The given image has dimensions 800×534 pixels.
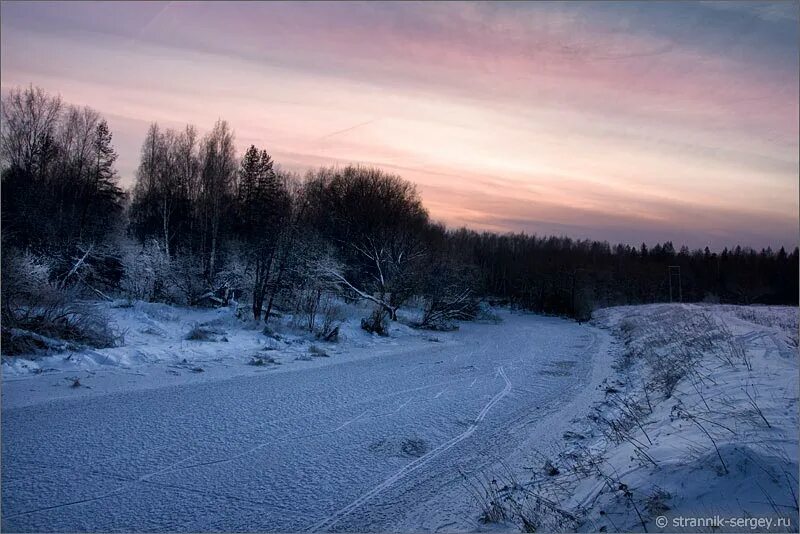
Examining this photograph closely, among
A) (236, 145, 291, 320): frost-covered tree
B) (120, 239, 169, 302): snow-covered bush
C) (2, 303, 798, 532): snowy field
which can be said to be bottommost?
(120, 239, 169, 302): snow-covered bush

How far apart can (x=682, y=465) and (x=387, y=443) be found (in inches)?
161

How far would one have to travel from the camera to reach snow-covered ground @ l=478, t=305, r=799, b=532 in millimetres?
4266

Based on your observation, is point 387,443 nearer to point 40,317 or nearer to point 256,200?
point 40,317

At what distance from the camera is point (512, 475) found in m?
6.57

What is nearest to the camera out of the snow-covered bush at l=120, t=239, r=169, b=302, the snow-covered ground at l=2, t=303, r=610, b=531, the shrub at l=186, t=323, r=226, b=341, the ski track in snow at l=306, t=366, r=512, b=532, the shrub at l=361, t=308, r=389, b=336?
the ski track in snow at l=306, t=366, r=512, b=532

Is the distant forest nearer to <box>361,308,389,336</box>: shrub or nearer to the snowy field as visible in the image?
<box>361,308,389,336</box>: shrub

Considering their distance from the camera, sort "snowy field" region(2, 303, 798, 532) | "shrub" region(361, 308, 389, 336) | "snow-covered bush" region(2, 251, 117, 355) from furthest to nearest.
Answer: "shrub" region(361, 308, 389, 336) → "snow-covered bush" region(2, 251, 117, 355) → "snowy field" region(2, 303, 798, 532)

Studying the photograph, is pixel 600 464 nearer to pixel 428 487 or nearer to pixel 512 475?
pixel 512 475

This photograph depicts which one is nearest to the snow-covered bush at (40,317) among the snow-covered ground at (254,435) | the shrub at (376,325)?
the snow-covered ground at (254,435)

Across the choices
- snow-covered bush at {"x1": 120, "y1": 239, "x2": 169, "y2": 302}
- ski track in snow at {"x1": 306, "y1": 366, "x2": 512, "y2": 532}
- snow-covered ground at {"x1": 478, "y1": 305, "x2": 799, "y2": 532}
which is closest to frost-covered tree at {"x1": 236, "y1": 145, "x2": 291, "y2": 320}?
snow-covered bush at {"x1": 120, "y1": 239, "x2": 169, "y2": 302}

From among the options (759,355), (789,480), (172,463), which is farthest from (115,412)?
(759,355)

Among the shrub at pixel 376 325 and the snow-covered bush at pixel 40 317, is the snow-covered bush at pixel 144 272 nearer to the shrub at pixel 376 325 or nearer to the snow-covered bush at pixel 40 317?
the shrub at pixel 376 325

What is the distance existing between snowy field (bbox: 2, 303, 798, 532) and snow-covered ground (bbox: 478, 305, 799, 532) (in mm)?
23

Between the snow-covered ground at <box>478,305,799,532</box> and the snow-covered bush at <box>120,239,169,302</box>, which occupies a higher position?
the snow-covered ground at <box>478,305,799,532</box>
